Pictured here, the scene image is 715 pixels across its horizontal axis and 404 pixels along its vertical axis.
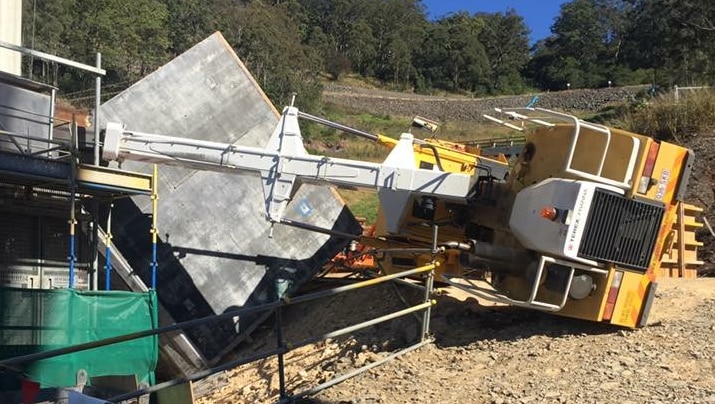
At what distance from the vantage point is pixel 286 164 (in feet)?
27.3

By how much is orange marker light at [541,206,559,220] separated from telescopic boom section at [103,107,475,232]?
1.31m

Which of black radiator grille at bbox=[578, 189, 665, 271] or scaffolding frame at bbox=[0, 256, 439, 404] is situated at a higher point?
black radiator grille at bbox=[578, 189, 665, 271]

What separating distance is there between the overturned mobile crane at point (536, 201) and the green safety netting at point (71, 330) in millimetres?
1931

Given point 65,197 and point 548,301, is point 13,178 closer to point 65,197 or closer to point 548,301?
point 65,197

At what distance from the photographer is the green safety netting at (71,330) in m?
8.59

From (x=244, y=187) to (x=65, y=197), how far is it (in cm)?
277

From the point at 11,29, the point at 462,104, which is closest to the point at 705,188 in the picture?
the point at 11,29

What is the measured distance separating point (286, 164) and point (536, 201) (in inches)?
115

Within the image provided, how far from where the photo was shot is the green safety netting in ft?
28.2

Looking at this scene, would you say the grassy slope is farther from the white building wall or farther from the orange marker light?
the orange marker light

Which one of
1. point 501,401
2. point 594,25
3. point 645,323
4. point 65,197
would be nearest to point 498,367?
point 501,401

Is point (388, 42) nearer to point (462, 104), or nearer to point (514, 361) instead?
point (462, 104)

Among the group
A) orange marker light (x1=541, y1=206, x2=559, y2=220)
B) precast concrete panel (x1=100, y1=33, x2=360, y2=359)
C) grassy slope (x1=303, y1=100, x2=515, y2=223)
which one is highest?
orange marker light (x1=541, y1=206, x2=559, y2=220)

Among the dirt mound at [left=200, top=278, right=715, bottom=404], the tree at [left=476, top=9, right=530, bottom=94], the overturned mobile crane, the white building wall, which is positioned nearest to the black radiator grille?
the overturned mobile crane
